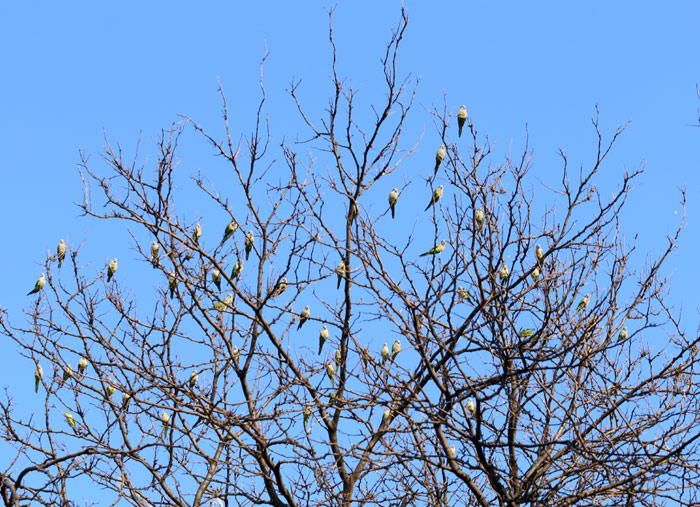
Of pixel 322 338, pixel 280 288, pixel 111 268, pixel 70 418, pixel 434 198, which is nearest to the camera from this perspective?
pixel 434 198

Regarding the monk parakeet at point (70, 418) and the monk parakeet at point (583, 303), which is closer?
the monk parakeet at point (583, 303)

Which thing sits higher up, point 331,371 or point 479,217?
point 479,217

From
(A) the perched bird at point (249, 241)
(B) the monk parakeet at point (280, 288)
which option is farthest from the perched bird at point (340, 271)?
(A) the perched bird at point (249, 241)

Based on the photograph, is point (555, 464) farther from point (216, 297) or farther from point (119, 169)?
point (119, 169)

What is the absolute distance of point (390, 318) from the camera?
630 cm

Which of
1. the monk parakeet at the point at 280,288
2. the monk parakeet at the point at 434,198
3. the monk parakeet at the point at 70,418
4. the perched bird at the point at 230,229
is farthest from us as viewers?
the monk parakeet at the point at 70,418

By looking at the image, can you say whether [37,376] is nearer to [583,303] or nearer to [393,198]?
[393,198]

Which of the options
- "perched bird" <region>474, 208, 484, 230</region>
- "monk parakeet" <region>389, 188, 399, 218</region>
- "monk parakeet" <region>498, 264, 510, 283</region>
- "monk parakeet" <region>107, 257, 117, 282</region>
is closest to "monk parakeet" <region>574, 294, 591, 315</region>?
"monk parakeet" <region>498, 264, 510, 283</region>

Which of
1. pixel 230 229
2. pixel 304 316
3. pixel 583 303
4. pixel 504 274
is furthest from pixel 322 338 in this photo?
pixel 583 303

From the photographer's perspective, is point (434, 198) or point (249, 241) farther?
point (249, 241)

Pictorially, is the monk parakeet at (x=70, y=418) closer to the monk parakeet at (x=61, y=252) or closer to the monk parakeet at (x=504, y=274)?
the monk parakeet at (x=61, y=252)

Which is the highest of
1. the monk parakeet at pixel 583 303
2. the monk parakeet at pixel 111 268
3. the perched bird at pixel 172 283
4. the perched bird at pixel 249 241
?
the monk parakeet at pixel 111 268

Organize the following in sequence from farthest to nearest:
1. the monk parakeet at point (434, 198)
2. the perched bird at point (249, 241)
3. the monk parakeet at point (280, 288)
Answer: the perched bird at point (249, 241), the monk parakeet at point (280, 288), the monk parakeet at point (434, 198)

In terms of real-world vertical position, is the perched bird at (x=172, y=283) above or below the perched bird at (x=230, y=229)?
below
